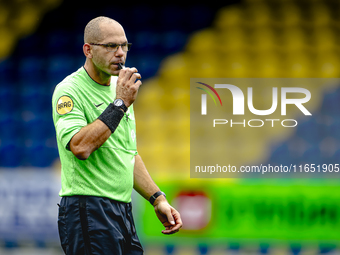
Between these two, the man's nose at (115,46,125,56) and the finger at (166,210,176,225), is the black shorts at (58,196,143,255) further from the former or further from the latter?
the man's nose at (115,46,125,56)

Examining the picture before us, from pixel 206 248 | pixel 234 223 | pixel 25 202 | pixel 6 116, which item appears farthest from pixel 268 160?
pixel 6 116

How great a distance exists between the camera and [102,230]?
164 centimetres

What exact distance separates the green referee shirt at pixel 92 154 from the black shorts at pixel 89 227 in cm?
4

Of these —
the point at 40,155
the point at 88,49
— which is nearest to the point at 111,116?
the point at 88,49

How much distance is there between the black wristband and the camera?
1.53 meters

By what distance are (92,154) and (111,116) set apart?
0.62ft

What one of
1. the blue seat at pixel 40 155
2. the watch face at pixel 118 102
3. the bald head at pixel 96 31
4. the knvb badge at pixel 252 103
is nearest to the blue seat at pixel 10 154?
the blue seat at pixel 40 155

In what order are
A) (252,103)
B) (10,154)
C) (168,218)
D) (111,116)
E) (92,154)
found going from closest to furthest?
1. (111,116)
2. (92,154)
3. (168,218)
4. (252,103)
5. (10,154)

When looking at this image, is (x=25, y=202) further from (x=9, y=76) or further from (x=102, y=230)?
(x=102, y=230)

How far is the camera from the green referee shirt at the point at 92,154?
1.60 metres

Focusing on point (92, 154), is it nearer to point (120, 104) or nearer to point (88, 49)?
point (120, 104)

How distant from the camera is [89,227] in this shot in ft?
5.35

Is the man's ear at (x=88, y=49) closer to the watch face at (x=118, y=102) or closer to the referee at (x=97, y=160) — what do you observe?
the referee at (x=97, y=160)

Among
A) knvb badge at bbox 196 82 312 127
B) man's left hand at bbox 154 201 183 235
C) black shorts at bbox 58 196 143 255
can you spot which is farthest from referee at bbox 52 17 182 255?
knvb badge at bbox 196 82 312 127
